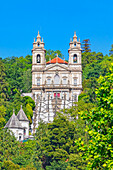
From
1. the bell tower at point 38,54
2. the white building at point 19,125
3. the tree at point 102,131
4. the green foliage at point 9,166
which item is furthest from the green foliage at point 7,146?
the bell tower at point 38,54

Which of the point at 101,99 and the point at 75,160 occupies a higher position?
the point at 101,99

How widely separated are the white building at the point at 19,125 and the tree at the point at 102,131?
3495 cm

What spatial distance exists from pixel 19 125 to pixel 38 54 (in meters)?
23.8

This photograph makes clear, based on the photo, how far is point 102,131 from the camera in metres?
15.4

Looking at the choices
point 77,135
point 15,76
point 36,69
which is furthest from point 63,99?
point 77,135

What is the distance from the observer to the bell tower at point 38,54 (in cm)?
7244

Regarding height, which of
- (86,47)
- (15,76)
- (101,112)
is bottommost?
(101,112)

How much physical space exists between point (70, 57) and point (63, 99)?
9392mm

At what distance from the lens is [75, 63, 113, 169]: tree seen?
15.0 m

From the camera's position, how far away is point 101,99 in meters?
15.8

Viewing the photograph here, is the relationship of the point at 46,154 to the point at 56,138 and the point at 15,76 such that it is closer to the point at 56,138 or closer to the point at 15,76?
the point at 56,138

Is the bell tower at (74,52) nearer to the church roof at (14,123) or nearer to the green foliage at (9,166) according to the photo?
the church roof at (14,123)

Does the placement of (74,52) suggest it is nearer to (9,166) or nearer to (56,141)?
(56,141)

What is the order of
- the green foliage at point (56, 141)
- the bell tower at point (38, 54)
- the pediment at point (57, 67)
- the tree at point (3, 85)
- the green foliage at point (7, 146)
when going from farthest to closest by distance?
the bell tower at point (38, 54) < the pediment at point (57, 67) < the tree at point (3, 85) < the green foliage at point (56, 141) < the green foliage at point (7, 146)
